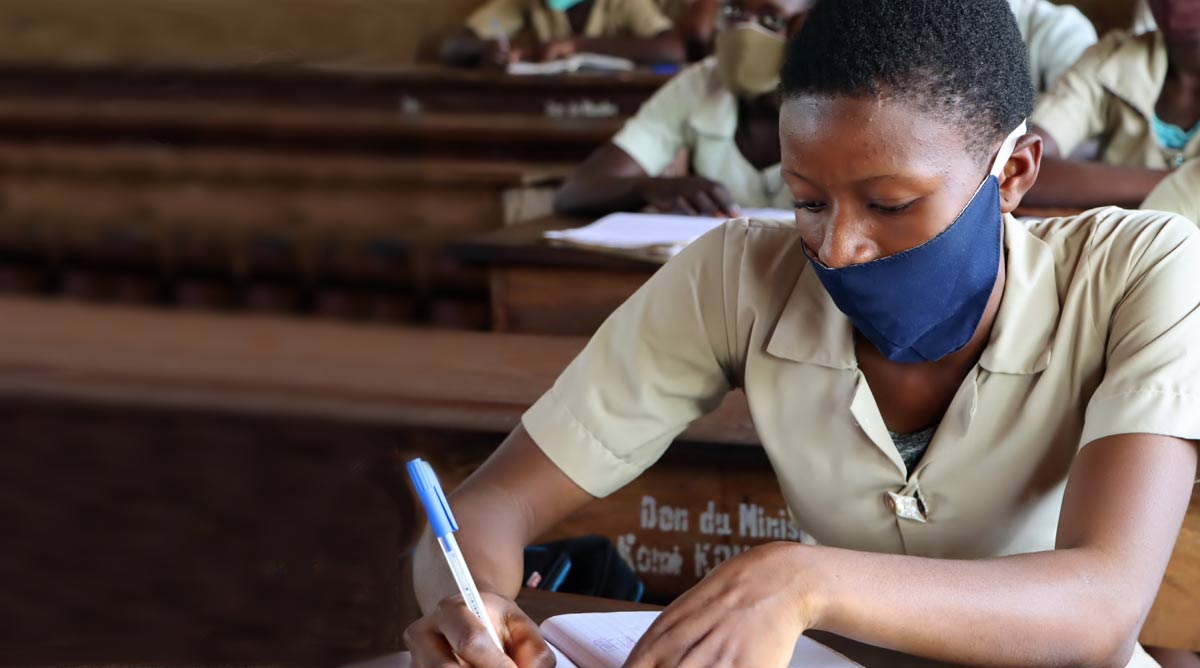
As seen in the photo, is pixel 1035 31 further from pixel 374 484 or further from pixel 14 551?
pixel 14 551

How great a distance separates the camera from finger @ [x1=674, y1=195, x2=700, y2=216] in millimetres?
2309

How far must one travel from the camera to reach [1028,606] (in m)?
0.82

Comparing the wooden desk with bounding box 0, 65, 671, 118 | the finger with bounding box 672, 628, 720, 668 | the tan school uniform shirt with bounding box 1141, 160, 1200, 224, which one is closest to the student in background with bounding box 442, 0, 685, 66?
the wooden desk with bounding box 0, 65, 671, 118

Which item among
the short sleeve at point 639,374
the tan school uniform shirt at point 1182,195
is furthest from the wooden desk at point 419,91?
the short sleeve at point 639,374

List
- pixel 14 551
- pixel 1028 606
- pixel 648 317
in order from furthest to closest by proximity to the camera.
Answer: pixel 648 317 → pixel 1028 606 → pixel 14 551

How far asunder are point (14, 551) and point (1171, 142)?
228 cm

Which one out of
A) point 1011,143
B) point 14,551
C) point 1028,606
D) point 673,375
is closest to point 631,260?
point 673,375

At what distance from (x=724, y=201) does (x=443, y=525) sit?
1.55 metres

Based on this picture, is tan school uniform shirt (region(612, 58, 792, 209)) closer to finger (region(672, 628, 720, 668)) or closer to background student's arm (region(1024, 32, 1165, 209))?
background student's arm (region(1024, 32, 1165, 209))

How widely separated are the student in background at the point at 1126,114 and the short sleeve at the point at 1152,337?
1.25 meters

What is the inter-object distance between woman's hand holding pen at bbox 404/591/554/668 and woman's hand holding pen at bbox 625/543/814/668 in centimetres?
8

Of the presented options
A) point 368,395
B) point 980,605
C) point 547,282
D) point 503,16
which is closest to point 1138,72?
point 547,282

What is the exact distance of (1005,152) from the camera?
3.20ft

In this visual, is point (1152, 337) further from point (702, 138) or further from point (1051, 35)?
point (1051, 35)
